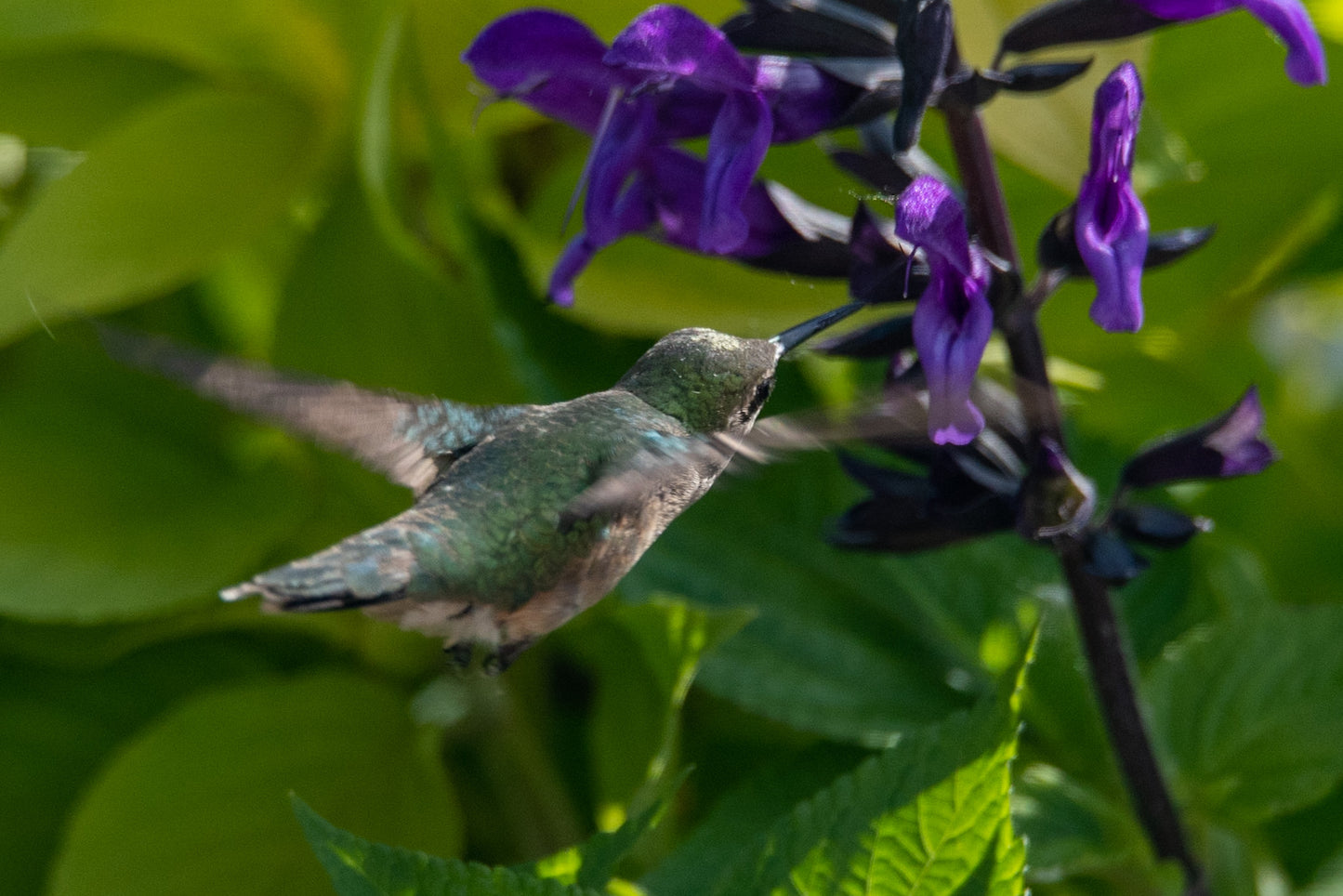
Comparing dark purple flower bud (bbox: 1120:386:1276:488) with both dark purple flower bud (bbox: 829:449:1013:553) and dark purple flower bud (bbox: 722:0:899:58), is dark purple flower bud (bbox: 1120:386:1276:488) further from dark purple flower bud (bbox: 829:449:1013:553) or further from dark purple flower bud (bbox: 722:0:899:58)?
dark purple flower bud (bbox: 722:0:899:58)

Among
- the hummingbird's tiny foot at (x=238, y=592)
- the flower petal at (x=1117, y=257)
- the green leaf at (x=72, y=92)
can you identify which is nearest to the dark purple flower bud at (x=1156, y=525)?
the flower petal at (x=1117, y=257)

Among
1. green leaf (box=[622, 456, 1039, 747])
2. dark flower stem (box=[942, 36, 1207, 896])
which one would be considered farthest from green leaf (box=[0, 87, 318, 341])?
dark flower stem (box=[942, 36, 1207, 896])

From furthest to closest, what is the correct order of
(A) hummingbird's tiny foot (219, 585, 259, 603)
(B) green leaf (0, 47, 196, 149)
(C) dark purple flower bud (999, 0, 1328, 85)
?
1. (B) green leaf (0, 47, 196, 149)
2. (C) dark purple flower bud (999, 0, 1328, 85)
3. (A) hummingbird's tiny foot (219, 585, 259, 603)

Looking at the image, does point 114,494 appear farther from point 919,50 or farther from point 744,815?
point 919,50

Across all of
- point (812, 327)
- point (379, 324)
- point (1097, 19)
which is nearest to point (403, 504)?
point (379, 324)

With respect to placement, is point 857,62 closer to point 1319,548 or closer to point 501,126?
point 501,126

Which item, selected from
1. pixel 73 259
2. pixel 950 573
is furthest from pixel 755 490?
pixel 73 259
